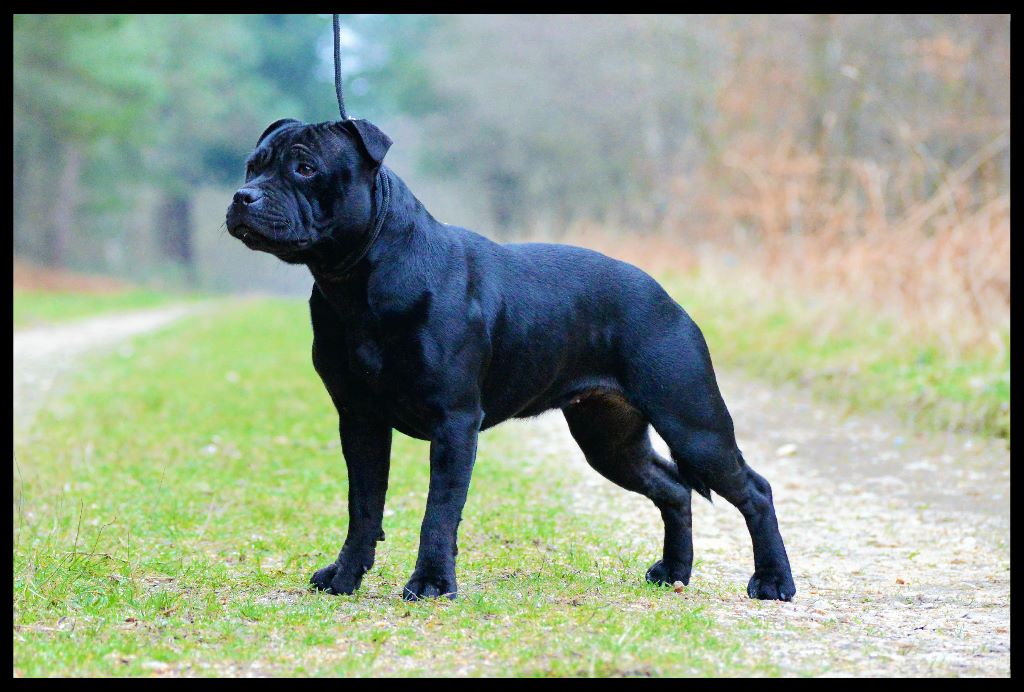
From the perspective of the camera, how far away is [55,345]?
17.9m

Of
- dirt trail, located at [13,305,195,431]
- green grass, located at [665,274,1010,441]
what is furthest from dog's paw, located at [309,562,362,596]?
dirt trail, located at [13,305,195,431]

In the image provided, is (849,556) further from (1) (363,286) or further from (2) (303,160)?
(2) (303,160)

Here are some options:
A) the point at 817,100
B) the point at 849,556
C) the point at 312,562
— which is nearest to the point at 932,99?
the point at 817,100

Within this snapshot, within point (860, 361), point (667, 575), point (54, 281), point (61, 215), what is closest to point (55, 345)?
point (860, 361)

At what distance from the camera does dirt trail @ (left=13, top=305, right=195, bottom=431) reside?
1179 cm

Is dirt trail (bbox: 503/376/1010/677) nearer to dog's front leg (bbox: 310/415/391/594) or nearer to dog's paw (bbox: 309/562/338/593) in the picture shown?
dog's front leg (bbox: 310/415/391/594)

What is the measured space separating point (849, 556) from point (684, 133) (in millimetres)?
31220

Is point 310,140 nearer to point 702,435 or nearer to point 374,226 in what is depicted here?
point 374,226

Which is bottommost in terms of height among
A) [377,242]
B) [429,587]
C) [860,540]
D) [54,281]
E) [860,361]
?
[429,587]

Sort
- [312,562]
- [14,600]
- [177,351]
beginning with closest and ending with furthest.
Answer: [14,600]
[312,562]
[177,351]

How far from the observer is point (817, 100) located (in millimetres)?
18641

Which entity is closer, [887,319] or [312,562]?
[312,562]

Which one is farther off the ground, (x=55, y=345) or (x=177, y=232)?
(x=177, y=232)

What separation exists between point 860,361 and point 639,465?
6434 millimetres
